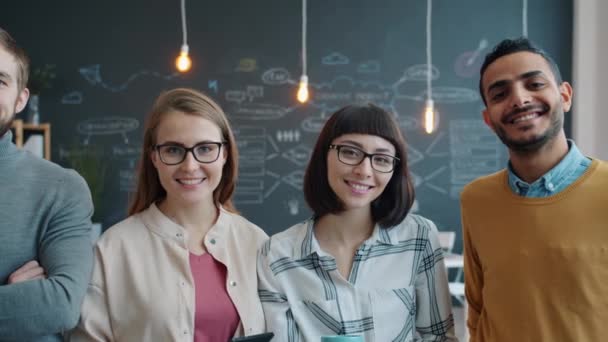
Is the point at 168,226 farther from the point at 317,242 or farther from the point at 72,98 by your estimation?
the point at 72,98

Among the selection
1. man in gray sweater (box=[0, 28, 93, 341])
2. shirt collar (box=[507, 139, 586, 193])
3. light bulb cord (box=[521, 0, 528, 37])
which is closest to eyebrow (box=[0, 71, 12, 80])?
man in gray sweater (box=[0, 28, 93, 341])

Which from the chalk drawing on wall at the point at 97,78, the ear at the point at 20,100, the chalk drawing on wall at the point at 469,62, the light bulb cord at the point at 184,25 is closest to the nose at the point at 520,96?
the ear at the point at 20,100

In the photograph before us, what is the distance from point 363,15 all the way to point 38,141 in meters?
2.90

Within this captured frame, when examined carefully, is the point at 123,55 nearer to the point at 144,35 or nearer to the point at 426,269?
the point at 144,35

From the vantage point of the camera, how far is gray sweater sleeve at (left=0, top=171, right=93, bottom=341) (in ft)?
4.30

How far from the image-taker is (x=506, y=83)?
5.09ft

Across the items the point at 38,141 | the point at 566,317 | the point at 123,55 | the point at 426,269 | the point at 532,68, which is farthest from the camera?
the point at 123,55

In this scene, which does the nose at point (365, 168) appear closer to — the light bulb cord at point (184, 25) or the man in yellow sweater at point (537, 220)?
the man in yellow sweater at point (537, 220)

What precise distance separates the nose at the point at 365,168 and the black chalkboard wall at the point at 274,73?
321 centimetres

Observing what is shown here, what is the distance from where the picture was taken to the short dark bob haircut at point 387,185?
169 centimetres

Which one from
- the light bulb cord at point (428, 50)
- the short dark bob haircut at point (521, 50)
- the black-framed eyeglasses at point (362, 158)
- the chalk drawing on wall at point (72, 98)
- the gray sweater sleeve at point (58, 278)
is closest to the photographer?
the gray sweater sleeve at point (58, 278)

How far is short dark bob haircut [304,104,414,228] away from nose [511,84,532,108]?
1.16 ft

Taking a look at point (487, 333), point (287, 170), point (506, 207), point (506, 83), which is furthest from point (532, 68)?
point (287, 170)

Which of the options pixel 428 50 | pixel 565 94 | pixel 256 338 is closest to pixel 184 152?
pixel 256 338
